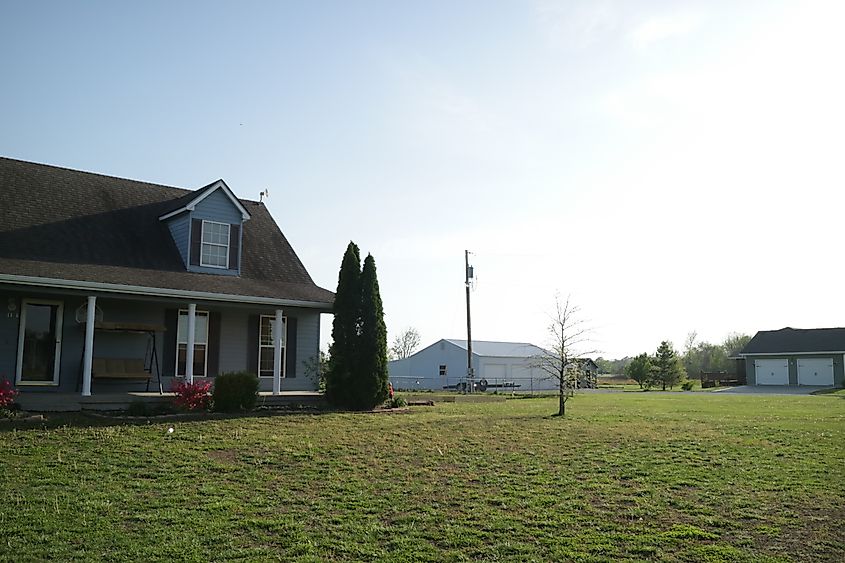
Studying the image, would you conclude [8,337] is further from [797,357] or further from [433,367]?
[797,357]

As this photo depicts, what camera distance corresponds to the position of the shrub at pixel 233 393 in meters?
16.1

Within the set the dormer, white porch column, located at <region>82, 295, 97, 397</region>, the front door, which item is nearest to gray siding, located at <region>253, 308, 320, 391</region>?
the dormer

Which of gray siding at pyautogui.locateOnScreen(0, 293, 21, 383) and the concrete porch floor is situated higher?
gray siding at pyautogui.locateOnScreen(0, 293, 21, 383)

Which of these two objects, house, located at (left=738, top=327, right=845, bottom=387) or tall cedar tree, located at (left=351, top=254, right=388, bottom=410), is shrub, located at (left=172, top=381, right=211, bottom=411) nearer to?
tall cedar tree, located at (left=351, top=254, right=388, bottom=410)

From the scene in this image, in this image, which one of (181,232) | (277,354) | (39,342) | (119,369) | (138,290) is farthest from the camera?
(181,232)

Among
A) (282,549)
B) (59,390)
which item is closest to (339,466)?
(282,549)

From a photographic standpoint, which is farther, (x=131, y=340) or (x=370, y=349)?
(x=131, y=340)

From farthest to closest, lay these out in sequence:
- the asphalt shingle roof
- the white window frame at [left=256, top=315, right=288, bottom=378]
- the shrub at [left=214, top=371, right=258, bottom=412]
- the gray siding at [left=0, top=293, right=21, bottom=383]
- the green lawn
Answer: the white window frame at [left=256, top=315, right=288, bottom=378] → the asphalt shingle roof → the gray siding at [left=0, top=293, right=21, bottom=383] → the shrub at [left=214, top=371, right=258, bottom=412] → the green lawn

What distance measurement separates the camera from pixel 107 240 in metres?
19.0

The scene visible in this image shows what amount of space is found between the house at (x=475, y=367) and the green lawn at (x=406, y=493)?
38.6 meters

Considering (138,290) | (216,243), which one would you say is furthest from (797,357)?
(138,290)

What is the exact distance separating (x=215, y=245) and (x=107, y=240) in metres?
2.83

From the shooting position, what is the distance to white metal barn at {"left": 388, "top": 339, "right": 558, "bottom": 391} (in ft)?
176

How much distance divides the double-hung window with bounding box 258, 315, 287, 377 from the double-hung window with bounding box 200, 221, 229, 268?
2.00 meters
